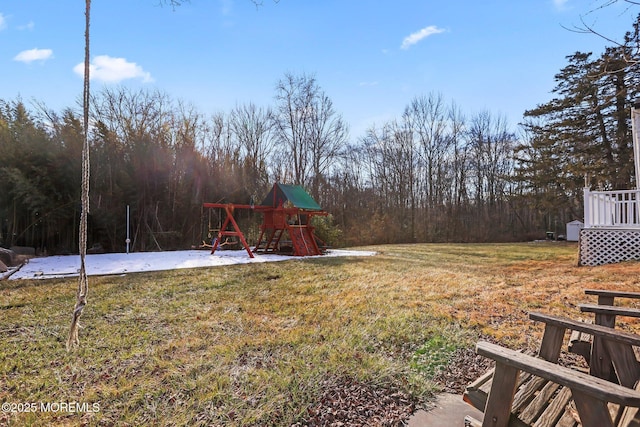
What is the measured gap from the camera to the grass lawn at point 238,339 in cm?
159

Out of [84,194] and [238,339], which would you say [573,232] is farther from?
[84,194]

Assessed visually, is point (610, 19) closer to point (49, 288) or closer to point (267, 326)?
point (267, 326)

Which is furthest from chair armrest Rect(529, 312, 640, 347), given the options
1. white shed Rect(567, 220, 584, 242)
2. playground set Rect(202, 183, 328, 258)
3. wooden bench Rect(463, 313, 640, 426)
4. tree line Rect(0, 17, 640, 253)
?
white shed Rect(567, 220, 584, 242)

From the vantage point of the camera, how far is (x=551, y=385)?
1.35m

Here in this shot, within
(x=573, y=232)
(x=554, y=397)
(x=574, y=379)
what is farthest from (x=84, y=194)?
(x=573, y=232)

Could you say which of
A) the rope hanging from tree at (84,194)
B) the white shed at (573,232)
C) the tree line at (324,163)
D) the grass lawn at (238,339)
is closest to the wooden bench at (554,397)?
the grass lawn at (238,339)

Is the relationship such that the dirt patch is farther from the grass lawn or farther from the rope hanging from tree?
the rope hanging from tree

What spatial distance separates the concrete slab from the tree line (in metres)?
3.83

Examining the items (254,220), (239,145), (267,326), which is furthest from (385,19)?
(239,145)

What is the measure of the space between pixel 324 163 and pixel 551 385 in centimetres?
1559

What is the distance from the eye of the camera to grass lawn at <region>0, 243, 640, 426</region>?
1.59m

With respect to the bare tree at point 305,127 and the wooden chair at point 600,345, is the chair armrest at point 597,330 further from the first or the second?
the bare tree at point 305,127

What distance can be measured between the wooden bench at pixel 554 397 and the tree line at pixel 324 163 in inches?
148

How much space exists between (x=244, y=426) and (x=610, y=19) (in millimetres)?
3959
